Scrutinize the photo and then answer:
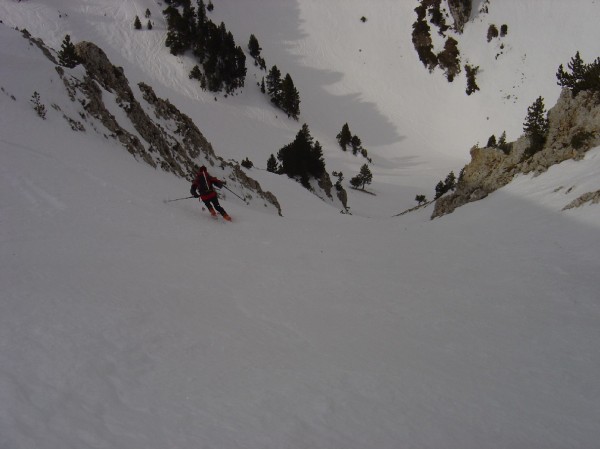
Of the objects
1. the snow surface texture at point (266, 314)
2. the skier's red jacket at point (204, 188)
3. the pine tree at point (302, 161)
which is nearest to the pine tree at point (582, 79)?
the snow surface texture at point (266, 314)

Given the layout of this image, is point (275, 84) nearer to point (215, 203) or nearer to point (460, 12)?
point (460, 12)

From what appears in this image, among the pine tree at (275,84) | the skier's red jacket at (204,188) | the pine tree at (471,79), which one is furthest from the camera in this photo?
the pine tree at (471,79)

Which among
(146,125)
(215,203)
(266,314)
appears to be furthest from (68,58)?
(266,314)

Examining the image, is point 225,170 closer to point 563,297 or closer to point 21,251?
point 21,251

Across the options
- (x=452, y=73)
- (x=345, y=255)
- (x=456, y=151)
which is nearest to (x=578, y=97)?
(x=345, y=255)

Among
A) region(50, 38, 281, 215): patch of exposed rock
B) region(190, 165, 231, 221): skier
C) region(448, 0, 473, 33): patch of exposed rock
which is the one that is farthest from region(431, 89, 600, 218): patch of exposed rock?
region(448, 0, 473, 33): patch of exposed rock

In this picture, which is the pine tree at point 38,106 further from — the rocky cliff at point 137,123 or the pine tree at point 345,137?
the pine tree at point 345,137

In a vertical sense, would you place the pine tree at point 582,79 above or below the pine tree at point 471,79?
below
